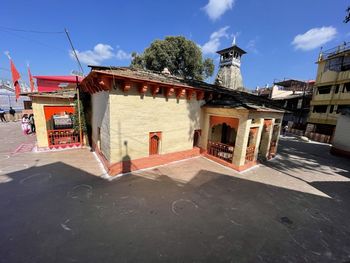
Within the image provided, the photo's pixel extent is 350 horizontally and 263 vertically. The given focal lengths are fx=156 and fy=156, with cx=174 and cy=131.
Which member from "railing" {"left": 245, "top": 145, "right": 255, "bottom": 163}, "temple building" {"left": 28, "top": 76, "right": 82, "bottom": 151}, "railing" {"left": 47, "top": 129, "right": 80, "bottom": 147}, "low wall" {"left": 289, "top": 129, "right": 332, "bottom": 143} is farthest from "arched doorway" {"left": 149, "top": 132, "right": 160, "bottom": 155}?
"low wall" {"left": 289, "top": 129, "right": 332, "bottom": 143}

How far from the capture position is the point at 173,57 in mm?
23438

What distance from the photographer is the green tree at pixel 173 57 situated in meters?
22.8

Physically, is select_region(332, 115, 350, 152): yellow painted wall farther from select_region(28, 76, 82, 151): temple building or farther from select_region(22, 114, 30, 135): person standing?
select_region(22, 114, 30, 135): person standing

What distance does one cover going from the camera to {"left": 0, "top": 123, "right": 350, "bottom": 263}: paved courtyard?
350 cm

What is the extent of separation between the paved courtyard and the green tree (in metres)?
19.6

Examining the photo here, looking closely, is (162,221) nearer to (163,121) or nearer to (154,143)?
(154,143)

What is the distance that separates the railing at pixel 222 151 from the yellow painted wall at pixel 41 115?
399 inches

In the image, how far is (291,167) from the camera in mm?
9336

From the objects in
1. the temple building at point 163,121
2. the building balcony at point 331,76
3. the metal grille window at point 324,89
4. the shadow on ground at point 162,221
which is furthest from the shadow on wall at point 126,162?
the metal grille window at point 324,89

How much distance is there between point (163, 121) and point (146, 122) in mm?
980

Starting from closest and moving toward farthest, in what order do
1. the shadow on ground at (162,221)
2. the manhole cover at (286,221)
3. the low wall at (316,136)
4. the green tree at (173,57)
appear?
1. the shadow on ground at (162,221)
2. the manhole cover at (286,221)
3. the low wall at (316,136)
4. the green tree at (173,57)

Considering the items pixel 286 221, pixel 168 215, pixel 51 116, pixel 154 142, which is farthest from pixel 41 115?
pixel 286 221

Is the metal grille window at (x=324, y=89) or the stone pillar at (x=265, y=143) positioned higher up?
the metal grille window at (x=324, y=89)

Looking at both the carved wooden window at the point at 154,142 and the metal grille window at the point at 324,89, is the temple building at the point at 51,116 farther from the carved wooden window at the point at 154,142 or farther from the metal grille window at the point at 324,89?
the metal grille window at the point at 324,89
